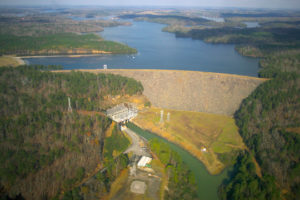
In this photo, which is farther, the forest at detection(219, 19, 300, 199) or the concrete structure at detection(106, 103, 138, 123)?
the concrete structure at detection(106, 103, 138, 123)

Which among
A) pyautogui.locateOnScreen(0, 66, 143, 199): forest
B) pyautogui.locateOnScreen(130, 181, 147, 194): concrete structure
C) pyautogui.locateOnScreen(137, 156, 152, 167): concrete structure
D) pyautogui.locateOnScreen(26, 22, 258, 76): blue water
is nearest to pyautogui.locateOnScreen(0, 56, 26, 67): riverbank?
pyautogui.locateOnScreen(26, 22, 258, 76): blue water

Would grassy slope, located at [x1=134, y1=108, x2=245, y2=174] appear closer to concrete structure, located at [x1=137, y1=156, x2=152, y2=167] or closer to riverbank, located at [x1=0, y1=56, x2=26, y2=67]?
concrete structure, located at [x1=137, y1=156, x2=152, y2=167]

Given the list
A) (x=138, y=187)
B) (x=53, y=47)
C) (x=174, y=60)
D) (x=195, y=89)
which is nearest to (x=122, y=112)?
(x=195, y=89)

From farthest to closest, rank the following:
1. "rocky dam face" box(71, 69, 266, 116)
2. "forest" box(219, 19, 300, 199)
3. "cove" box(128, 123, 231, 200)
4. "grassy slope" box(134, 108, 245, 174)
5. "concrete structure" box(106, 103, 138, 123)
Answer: "rocky dam face" box(71, 69, 266, 116), "concrete structure" box(106, 103, 138, 123), "grassy slope" box(134, 108, 245, 174), "cove" box(128, 123, 231, 200), "forest" box(219, 19, 300, 199)

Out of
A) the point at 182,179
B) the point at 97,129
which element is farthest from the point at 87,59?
the point at 182,179

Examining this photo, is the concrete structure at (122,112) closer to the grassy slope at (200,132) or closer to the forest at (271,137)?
the grassy slope at (200,132)
